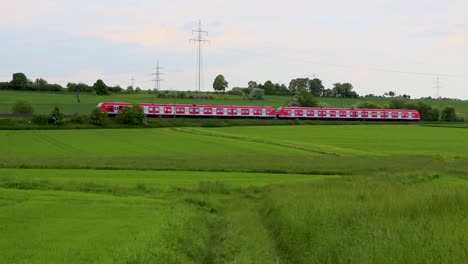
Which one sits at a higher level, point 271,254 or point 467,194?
point 467,194

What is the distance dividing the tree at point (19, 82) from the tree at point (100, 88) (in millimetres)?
24628

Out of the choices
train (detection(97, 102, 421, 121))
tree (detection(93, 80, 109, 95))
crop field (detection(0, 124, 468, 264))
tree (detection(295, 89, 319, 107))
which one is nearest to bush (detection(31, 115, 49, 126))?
train (detection(97, 102, 421, 121))

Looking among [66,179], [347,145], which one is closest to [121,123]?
[347,145]

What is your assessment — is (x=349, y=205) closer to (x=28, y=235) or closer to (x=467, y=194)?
(x=467, y=194)

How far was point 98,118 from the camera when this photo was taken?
95812 millimetres

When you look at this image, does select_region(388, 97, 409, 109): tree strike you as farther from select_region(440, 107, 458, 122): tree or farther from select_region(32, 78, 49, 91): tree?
select_region(32, 78, 49, 91): tree

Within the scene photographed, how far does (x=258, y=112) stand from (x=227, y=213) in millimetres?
98604

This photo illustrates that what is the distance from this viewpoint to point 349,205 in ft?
67.6

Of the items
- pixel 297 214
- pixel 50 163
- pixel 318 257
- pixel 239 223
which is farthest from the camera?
pixel 50 163

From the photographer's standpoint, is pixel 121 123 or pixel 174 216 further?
pixel 121 123

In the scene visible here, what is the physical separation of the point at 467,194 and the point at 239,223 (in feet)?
28.8

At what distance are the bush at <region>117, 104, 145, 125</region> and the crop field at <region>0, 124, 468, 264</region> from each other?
52.9 metres

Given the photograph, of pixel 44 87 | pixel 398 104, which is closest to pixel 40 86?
pixel 44 87

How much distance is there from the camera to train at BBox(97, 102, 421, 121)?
11256 cm
